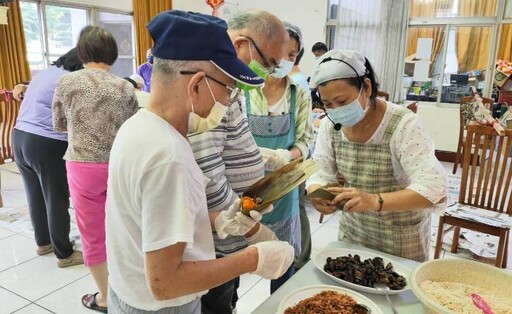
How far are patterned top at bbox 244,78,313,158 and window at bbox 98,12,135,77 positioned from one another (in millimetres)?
5939

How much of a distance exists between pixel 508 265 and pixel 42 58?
642cm

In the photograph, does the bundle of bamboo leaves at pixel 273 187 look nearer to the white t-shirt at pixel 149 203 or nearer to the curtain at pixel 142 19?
the white t-shirt at pixel 149 203

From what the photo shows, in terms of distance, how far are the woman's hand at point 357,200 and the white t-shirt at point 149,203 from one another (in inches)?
20.7

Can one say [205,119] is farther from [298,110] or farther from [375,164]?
[298,110]

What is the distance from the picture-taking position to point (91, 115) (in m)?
1.98

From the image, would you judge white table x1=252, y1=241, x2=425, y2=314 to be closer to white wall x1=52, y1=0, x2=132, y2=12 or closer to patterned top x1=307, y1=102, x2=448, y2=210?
patterned top x1=307, y1=102, x2=448, y2=210

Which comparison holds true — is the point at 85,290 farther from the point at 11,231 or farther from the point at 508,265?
the point at 508,265

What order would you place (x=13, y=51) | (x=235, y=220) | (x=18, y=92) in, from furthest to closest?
(x=13, y=51) → (x=18, y=92) → (x=235, y=220)

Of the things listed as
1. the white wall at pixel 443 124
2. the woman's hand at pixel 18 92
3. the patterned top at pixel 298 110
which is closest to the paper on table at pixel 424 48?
the white wall at pixel 443 124

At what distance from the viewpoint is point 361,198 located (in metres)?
1.22

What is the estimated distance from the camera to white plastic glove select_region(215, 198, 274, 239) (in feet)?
3.18

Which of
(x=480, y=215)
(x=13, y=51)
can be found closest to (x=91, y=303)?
(x=480, y=215)

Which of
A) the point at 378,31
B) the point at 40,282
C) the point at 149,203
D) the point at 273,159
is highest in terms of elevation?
the point at 378,31

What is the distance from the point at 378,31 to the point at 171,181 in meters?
5.79
